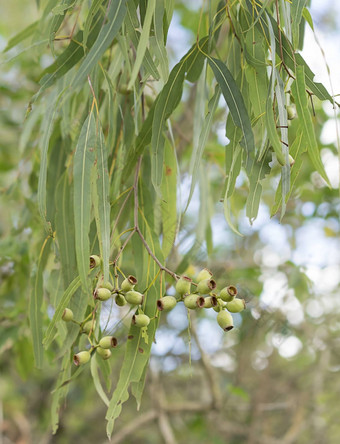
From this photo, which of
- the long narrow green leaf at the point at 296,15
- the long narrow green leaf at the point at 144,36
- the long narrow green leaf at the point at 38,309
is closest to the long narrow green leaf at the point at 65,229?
the long narrow green leaf at the point at 38,309

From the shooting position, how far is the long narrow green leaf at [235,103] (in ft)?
2.64

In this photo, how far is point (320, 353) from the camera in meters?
3.22

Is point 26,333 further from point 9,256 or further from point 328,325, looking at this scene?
point 328,325

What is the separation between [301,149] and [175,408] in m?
1.99

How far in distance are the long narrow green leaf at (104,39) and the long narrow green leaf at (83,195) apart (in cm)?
12

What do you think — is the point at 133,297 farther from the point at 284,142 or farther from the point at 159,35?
the point at 159,35

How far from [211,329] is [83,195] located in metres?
2.37

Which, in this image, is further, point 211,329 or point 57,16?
point 211,329

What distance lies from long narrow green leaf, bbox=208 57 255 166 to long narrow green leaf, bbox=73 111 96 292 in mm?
211

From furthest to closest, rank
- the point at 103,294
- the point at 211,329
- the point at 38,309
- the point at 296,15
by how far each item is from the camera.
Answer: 1. the point at 211,329
2. the point at 38,309
3. the point at 296,15
4. the point at 103,294

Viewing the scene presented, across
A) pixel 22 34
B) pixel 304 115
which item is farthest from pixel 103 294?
pixel 22 34

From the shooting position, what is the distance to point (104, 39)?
75cm

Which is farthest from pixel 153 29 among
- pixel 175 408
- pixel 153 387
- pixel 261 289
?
pixel 175 408

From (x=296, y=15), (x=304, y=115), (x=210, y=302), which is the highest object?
(x=296, y=15)
